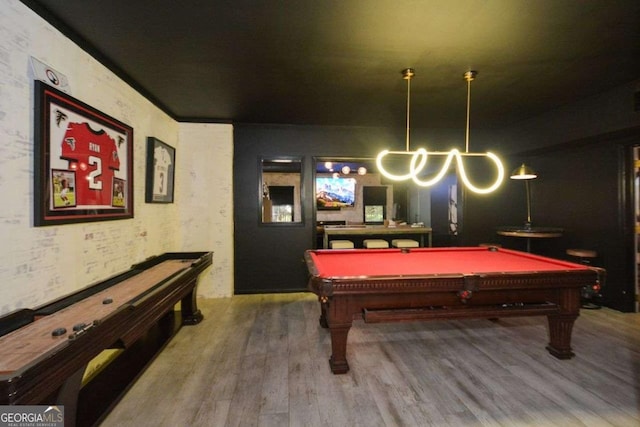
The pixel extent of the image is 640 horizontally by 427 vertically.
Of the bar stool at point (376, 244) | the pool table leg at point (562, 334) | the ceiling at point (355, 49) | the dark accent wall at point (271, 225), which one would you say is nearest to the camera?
the ceiling at point (355, 49)

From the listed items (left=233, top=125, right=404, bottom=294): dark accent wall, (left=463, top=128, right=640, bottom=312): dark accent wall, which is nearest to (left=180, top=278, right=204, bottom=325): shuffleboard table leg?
(left=233, top=125, right=404, bottom=294): dark accent wall

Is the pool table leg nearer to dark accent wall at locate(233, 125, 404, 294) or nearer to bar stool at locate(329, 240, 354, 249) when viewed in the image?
bar stool at locate(329, 240, 354, 249)

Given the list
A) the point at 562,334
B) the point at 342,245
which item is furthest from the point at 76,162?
the point at 562,334

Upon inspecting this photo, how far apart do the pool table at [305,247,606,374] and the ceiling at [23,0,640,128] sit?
76.4 inches

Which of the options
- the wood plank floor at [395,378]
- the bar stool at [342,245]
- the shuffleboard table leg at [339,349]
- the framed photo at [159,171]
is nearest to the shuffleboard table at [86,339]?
the wood plank floor at [395,378]

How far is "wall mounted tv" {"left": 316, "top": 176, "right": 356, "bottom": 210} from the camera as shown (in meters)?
9.45

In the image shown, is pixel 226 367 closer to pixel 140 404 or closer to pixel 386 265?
pixel 140 404

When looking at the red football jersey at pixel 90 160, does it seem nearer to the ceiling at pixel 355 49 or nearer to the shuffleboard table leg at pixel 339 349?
the ceiling at pixel 355 49

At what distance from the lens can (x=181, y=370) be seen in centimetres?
244

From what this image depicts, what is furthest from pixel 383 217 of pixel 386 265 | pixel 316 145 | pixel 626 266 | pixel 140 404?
pixel 140 404

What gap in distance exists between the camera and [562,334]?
2559 mm

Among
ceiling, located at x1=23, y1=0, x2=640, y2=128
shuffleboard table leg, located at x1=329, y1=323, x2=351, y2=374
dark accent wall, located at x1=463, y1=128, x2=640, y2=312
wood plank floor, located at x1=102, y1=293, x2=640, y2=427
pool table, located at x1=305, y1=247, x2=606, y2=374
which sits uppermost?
ceiling, located at x1=23, y1=0, x2=640, y2=128

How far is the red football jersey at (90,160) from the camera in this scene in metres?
2.17

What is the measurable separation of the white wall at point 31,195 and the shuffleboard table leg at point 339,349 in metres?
2.11
